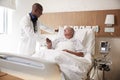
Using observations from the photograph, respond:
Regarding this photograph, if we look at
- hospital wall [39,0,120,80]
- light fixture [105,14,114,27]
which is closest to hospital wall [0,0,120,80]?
hospital wall [39,0,120,80]

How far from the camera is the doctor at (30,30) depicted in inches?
99.4

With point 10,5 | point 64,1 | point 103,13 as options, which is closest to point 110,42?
point 103,13

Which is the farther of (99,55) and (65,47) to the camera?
(99,55)

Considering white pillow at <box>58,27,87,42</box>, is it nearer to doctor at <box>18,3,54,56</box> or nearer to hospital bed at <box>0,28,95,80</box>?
doctor at <box>18,3,54,56</box>

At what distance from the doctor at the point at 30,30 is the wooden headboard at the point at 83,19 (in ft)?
2.22

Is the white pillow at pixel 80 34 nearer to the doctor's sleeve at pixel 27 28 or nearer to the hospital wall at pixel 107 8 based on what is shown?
the hospital wall at pixel 107 8

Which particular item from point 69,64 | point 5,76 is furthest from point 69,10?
point 5,76

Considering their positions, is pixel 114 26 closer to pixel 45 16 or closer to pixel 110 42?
pixel 110 42

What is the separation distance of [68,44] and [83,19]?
718 millimetres

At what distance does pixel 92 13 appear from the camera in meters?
3.11

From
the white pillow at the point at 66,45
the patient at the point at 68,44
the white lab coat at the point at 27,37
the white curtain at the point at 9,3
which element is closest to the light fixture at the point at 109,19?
the patient at the point at 68,44

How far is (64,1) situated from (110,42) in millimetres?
1164

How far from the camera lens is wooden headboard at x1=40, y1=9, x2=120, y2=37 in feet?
9.71

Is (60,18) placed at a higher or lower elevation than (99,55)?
higher
